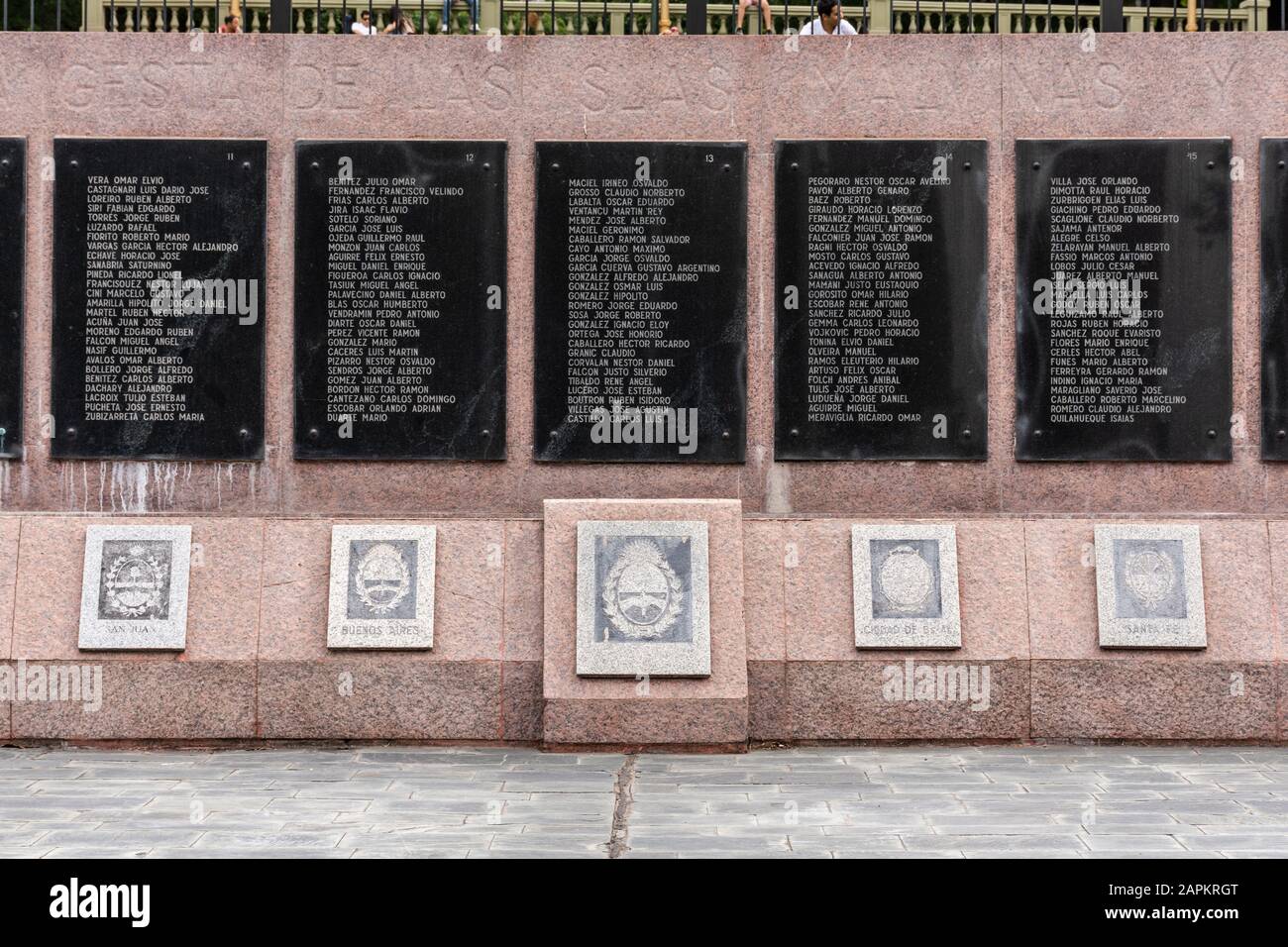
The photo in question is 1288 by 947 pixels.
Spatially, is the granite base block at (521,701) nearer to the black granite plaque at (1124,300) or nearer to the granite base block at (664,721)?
the granite base block at (664,721)

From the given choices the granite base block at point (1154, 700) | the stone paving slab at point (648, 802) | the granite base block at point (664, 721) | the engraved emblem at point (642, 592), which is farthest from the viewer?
the granite base block at point (1154, 700)

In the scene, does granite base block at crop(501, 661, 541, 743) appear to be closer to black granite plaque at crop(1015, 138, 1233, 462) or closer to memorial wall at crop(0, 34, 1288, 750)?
memorial wall at crop(0, 34, 1288, 750)

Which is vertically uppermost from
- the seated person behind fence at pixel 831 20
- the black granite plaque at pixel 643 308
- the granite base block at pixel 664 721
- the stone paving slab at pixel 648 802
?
the seated person behind fence at pixel 831 20

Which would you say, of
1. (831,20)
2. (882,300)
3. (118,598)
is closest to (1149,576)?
(882,300)

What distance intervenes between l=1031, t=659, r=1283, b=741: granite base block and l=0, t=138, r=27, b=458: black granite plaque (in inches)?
258

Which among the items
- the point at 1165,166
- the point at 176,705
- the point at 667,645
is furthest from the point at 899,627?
the point at 176,705

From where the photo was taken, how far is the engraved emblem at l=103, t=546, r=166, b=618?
355 inches

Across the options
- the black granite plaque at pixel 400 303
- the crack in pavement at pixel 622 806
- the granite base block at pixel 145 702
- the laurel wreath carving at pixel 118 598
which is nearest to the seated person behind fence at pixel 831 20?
the black granite plaque at pixel 400 303

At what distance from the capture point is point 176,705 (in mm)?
8945

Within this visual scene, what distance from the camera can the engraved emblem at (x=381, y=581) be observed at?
900 centimetres

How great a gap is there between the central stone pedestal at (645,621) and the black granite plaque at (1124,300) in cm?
218

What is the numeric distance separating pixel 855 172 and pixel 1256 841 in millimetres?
4838

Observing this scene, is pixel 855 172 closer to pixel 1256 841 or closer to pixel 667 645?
pixel 667 645

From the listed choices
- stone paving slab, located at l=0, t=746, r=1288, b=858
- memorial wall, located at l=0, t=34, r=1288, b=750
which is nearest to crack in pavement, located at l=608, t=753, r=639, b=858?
stone paving slab, located at l=0, t=746, r=1288, b=858
